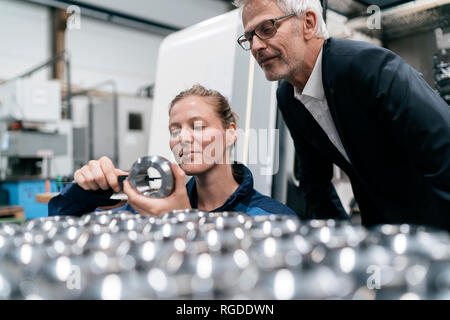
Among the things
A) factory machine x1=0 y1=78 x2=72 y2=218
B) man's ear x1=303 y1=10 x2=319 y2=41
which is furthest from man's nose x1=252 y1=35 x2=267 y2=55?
factory machine x1=0 y1=78 x2=72 y2=218

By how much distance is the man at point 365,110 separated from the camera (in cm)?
69

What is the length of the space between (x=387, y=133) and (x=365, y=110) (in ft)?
0.23

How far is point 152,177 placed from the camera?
0.60 metres

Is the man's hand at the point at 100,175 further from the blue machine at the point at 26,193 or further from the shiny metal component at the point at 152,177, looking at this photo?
the blue machine at the point at 26,193

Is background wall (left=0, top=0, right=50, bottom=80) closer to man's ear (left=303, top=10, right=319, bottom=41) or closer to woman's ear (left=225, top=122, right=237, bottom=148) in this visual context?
woman's ear (left=225, top=122, right=237, bottom=148)

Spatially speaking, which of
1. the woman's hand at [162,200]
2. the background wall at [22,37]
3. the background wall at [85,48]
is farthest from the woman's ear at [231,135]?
the background wall at [22,37]

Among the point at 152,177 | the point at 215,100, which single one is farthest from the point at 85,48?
the point at 152,177

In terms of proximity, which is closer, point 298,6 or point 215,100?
point 298,6

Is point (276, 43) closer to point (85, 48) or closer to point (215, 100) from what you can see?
point (215, 100)

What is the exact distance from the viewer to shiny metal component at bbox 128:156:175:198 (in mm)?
558

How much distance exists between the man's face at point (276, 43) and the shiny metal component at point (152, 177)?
1.28ft

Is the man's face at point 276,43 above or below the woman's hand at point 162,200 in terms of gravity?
above
